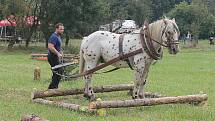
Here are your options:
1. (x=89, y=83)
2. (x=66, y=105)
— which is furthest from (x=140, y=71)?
(x=66, y=105)

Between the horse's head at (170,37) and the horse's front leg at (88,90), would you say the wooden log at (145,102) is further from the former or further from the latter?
the horse's front leg at (88,90)

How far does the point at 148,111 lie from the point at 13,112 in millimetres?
3287

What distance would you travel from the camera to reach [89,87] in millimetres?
13234

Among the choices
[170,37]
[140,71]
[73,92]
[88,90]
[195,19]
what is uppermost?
[170,37]

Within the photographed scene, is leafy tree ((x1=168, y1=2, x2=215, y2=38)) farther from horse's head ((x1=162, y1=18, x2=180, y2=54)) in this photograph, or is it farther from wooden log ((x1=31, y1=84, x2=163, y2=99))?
horse's head ((x1=162, y1=18, x2=180, y2=54))

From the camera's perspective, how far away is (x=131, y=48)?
40.4ft

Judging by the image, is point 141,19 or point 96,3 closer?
point 96,3

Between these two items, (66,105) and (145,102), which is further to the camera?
(66,105)

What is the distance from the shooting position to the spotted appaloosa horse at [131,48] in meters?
12.0

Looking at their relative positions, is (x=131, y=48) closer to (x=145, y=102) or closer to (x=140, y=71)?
(x=140, y=71)

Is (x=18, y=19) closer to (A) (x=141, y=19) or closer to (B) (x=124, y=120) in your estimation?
(B) (x=124, y=120)

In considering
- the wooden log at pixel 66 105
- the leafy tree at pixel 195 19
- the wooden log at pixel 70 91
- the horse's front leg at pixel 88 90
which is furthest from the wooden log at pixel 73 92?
the leafy tree at pixel 195 19

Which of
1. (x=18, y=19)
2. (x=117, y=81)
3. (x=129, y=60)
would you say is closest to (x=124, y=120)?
(x=129, y=60)

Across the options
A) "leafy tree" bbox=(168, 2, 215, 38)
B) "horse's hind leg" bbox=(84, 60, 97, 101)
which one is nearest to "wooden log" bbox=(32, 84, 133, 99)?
"horse's hind leg" bbox=(84, 60, 97, 101)
